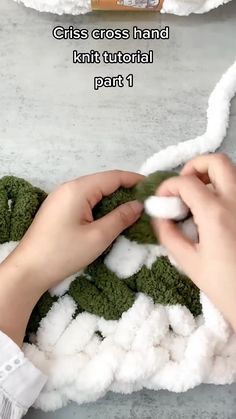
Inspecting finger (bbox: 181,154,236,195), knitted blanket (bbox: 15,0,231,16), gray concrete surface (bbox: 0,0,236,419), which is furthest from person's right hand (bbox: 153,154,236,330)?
knitted blanket (bbox: 15,0,231,16)

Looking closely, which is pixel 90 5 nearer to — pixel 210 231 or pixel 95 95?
pixel 95 95

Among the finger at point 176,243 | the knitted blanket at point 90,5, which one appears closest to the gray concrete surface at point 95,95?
the knitted blanket at point 90,5

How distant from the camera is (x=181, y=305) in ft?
2.53

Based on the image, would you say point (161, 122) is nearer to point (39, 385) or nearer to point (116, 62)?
point (116, 62)

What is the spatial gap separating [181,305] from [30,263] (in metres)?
0.17

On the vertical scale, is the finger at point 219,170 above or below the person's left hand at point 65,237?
above

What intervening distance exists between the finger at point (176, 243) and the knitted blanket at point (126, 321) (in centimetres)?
1

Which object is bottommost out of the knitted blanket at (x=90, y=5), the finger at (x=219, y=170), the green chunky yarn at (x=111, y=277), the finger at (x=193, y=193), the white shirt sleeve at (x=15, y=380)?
the white shirt sleeve at (x=15, y=380)

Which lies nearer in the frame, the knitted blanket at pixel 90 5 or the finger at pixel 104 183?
the finger at pixel 104 183

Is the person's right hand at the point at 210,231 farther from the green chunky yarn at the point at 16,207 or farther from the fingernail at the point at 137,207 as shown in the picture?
the green chunky yarn at the point at 16,207

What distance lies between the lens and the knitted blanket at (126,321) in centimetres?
76

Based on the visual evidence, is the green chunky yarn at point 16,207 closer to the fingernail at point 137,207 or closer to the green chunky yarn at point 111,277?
the green chunky yarn at point 111,277

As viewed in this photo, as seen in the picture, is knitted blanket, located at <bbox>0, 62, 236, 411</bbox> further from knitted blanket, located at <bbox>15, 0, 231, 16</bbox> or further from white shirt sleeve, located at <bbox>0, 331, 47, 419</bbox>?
knitted blanket, located at <bbox>15, 0, 231, 16</bbox>

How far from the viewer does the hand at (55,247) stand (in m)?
0.76
